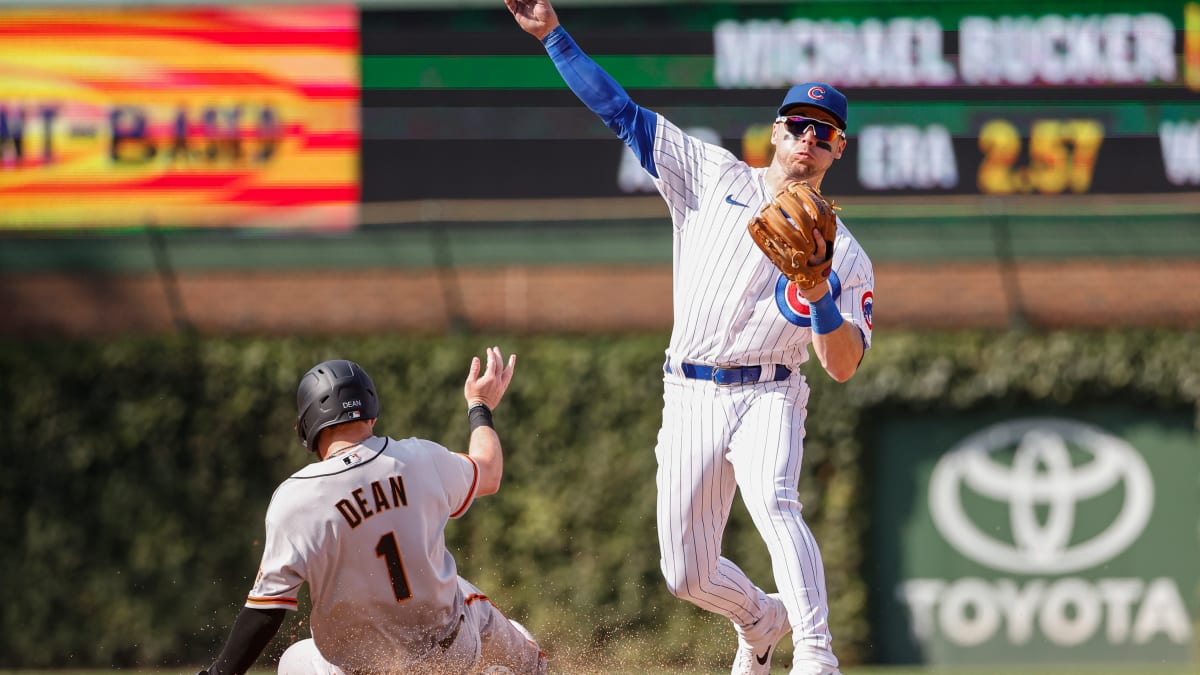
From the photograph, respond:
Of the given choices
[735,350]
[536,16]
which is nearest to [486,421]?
[735,350]

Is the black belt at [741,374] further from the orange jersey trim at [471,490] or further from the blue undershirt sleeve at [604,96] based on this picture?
the orange jersey trim at [471,490]

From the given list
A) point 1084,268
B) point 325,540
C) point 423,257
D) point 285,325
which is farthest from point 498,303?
point 325,540

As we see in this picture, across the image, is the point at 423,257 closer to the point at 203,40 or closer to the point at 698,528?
the point at 203,40

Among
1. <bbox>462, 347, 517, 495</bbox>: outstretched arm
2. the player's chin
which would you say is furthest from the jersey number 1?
the player's chin

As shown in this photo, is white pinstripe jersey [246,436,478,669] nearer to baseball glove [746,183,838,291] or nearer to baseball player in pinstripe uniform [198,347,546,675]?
baseball player in pinstripe uniform [198,347,546,675]

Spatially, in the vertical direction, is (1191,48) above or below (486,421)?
above

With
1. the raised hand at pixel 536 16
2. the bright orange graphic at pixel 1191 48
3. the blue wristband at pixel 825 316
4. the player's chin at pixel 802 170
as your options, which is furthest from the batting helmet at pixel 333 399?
the bright orange graphic at pixel 1191 48

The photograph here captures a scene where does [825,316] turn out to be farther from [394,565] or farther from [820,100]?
[394,565]
